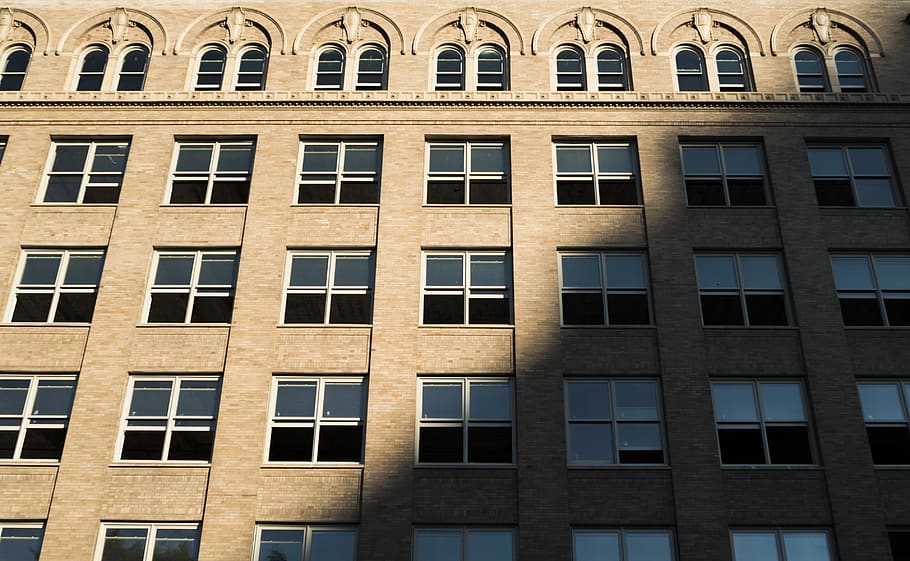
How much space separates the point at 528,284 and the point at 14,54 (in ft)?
60.4

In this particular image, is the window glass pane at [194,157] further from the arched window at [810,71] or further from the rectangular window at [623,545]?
the arched window at [810,71]

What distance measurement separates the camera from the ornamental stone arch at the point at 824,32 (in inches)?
1126

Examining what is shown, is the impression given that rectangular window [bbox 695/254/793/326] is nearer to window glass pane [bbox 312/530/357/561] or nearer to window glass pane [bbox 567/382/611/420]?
window glass pane [bbox 567/382/611/420]

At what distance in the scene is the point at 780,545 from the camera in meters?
21.2

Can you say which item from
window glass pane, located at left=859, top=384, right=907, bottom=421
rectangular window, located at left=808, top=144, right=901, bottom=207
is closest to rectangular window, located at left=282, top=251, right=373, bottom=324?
window glass pane, located at left=859, top=384, right=907, bottom=421

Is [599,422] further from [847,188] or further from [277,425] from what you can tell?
[847,188]

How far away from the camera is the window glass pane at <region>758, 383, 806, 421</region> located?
22.8m

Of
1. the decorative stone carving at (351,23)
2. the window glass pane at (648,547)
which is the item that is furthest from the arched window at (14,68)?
the window glass pane at (648,547)

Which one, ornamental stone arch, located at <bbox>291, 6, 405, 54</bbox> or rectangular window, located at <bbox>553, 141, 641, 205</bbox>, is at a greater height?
ornamental stone arch, located at <bbox>291, 6, 405, 54</bbox>

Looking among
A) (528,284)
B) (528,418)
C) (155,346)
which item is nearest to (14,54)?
(155,346)

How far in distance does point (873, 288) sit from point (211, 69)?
20.6 metres

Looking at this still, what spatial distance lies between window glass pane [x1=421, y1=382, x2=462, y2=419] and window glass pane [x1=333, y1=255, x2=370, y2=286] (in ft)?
11.6

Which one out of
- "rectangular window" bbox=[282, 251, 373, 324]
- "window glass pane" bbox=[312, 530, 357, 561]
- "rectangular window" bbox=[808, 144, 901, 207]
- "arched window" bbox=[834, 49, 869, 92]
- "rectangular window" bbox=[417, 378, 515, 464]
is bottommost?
"window glass pane" bbox=[312, 530, 357, 561]

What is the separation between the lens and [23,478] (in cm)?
2191
